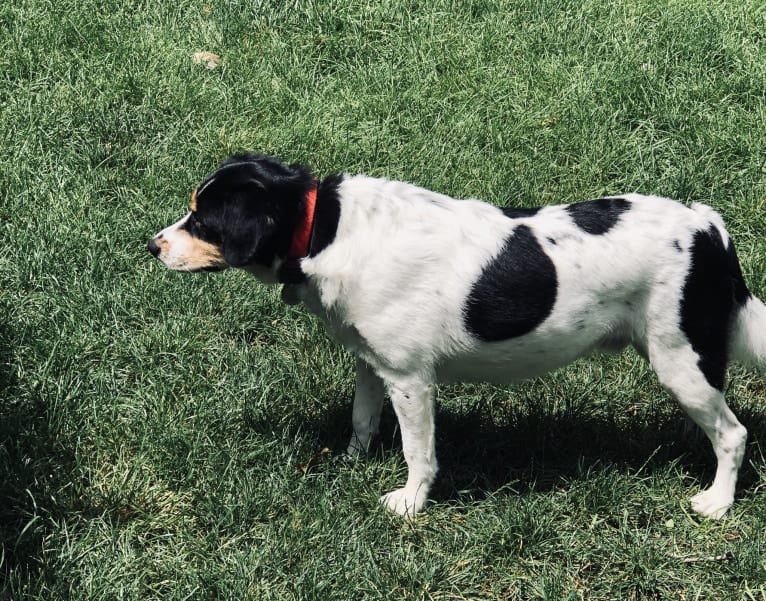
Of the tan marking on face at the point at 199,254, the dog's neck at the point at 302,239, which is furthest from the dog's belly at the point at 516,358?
the tan marking on face at the point at 199,254

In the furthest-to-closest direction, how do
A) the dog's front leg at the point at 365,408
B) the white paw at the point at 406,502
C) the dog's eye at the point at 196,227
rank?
the dog's front leg at the point at 365,408 < the white paw at the point at 406,502 < the dog's eye at the point at 196,227

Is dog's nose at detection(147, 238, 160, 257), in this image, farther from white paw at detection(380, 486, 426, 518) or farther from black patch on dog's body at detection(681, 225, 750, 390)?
black patch on dog's body at detection(681, 225, 750, 390)

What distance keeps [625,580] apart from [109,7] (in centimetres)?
540

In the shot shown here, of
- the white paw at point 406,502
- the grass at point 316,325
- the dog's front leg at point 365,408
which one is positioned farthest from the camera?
the dog's front leg at point 365,408

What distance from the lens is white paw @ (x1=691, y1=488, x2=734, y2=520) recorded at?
4.04 metres

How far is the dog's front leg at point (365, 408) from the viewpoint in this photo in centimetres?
420

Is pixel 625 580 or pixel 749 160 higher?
pixel 749 160

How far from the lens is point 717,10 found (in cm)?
699

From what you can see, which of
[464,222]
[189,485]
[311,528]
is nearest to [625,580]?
[311,528]

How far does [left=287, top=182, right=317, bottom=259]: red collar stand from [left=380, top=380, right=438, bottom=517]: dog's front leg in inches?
24.0

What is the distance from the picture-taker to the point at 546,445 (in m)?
4.41

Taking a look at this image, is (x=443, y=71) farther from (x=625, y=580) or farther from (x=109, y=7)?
(x=625, y=580)

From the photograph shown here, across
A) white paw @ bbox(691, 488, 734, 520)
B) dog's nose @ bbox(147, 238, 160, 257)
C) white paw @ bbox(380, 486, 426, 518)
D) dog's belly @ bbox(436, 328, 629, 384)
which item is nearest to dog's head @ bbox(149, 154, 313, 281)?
dog's nose @ bbox(147, 238, 160, 257)

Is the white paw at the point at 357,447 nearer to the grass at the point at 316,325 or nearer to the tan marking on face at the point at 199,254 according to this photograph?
the grass at the point at 316,325
